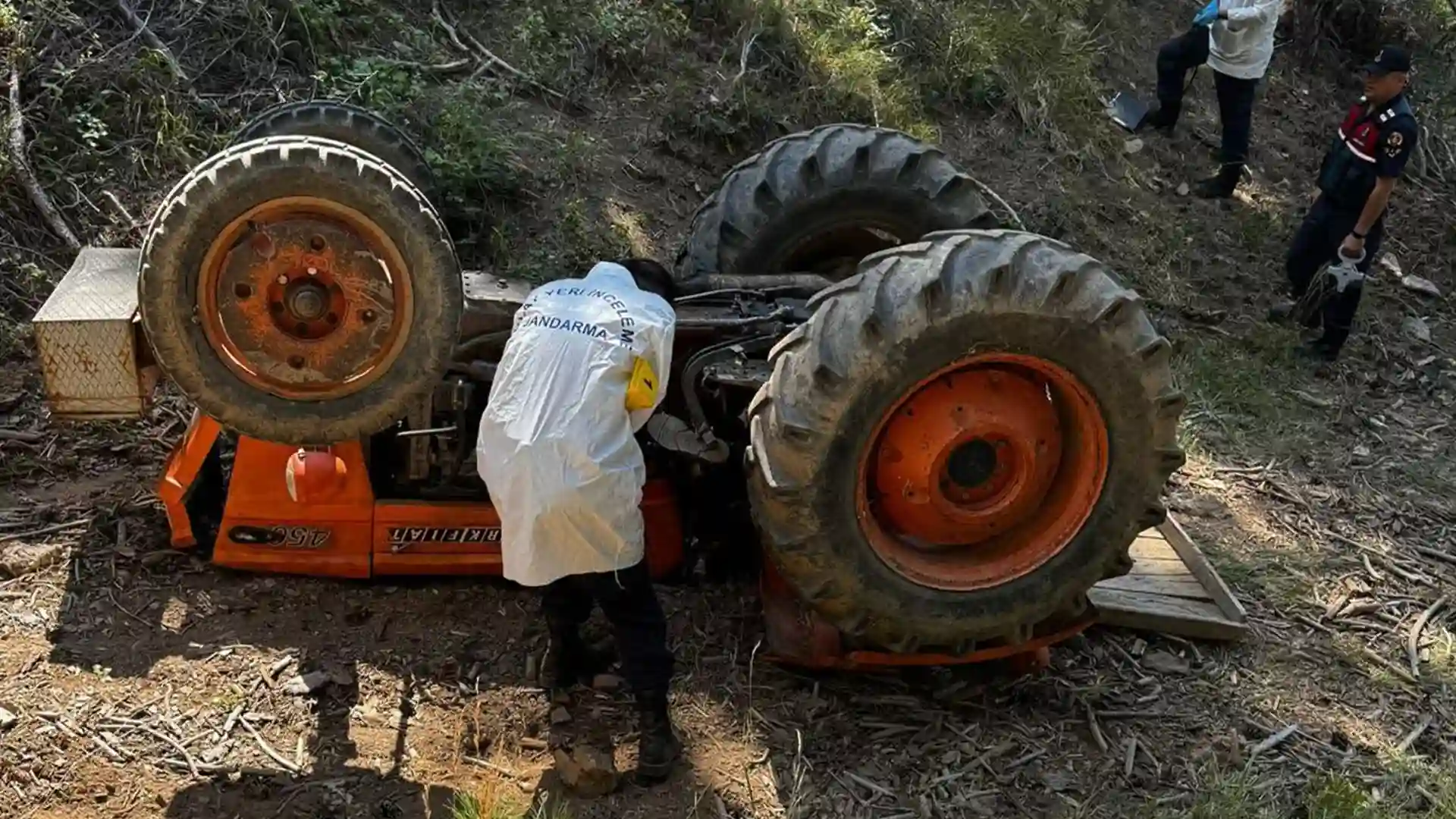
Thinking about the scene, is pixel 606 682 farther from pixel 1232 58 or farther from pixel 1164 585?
pixel 1232 58

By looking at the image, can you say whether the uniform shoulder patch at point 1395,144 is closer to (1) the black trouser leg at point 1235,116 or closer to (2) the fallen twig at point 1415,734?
(1) the black trouser leg at point 1235,116

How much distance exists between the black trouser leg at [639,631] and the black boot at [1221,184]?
639 cm

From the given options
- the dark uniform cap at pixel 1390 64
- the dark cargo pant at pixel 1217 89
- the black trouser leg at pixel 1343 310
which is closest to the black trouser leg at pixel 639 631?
the black trouser leg at pixel 1343 310

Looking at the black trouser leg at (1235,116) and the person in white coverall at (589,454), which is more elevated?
the person in white coverall at (589,454)

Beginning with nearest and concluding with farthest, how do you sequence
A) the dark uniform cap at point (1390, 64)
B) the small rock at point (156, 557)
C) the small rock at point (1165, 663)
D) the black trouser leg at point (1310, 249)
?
1. the small rock at point (156, 557)
2. the small rock at point (1165, 663)
3. the dark uniform cap at point (1390, 64)
4. the black trouser leg at point (1310, 249)

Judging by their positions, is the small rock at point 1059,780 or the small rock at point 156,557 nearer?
the small rock at point 1059,780

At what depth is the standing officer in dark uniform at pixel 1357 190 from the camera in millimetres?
7668

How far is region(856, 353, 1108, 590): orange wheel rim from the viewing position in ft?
13.4

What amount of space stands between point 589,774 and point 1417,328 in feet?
21.8

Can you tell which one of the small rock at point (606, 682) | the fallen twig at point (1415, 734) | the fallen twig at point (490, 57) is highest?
the fallen twig at point (490, 57)

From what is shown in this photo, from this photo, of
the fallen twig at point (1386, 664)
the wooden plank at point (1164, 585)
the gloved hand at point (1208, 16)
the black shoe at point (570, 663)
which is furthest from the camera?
the gloved hand at point (1208, 16)

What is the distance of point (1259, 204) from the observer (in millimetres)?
9109

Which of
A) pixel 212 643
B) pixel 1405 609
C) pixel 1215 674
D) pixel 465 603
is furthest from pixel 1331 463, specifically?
pixel 212 643

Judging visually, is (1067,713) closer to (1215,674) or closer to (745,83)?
(1215,674)
